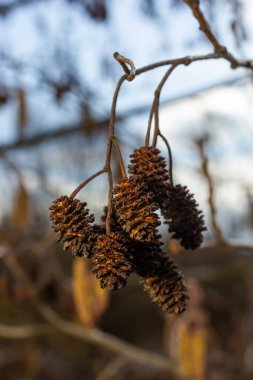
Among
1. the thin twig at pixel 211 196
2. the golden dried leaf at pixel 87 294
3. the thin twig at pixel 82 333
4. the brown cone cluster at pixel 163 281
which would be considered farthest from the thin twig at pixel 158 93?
the thin twig at pixel 82 333

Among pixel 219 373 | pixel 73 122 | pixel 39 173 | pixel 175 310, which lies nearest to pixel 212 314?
pixel 219 373

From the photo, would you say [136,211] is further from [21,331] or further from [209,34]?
[21,331]

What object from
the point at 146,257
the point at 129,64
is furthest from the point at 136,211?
the point at 129,64

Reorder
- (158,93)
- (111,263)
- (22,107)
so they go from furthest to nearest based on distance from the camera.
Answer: (22,107)
(158,93)
(111,263)

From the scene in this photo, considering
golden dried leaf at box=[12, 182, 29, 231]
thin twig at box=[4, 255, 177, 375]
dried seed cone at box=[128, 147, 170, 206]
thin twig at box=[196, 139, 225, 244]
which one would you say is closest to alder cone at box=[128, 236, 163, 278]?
dried seed cone at box=[128, 147, 170, 206]

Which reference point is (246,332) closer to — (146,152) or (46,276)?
(46,276)

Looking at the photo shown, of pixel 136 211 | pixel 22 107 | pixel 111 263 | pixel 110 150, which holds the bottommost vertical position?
pixel 111 263
